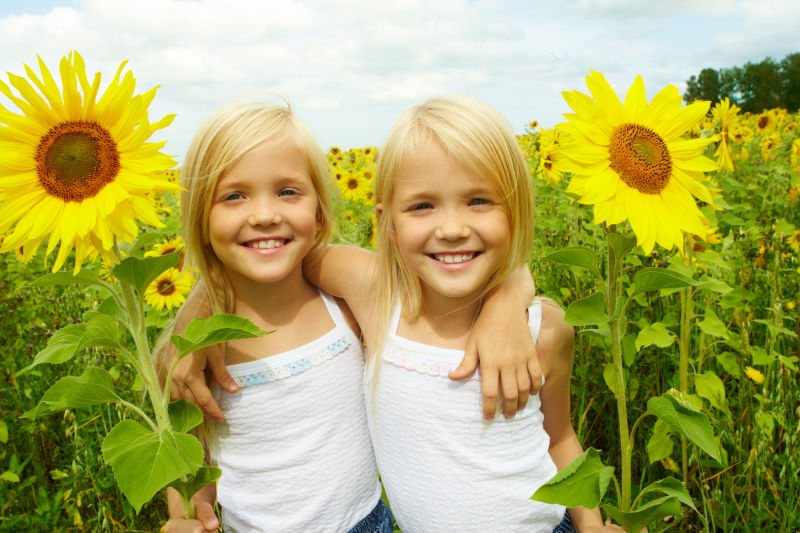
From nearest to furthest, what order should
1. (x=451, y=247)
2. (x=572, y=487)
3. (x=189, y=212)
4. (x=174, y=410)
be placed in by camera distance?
(x=572, y=487)
(x=174, y=410)
(x=451, y=247)
(x=189, y=212)

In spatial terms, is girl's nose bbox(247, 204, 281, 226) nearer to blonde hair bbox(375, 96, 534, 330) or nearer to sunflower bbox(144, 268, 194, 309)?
blonde hair bbox(375, 96, 534, 330)

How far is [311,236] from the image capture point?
1554 mm

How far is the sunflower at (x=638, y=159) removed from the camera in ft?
3.32

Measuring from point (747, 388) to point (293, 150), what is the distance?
1.79m

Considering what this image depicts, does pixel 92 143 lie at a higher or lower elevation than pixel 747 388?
higher

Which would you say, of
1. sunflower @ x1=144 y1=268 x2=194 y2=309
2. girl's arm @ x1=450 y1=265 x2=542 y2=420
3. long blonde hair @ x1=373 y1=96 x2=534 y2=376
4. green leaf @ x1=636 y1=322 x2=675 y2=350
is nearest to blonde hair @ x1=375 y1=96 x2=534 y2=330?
long blonde hair @ x1=373 y1=96 x2=534 y2=376

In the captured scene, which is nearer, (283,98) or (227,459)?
(227,459)

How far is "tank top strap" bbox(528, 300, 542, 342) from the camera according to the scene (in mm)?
1436

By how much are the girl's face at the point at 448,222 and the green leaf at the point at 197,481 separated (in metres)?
0.62

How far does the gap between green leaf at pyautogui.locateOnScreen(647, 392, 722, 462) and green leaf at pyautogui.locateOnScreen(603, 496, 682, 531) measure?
114 mm

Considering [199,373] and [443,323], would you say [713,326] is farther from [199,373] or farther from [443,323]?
[199,373]

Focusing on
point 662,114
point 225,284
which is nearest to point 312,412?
point 225,284

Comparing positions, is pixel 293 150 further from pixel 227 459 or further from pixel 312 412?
pixel 227 459

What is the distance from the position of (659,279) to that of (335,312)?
3.09 feet
